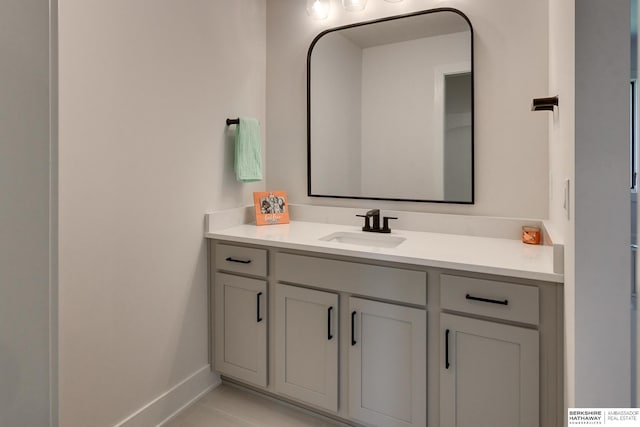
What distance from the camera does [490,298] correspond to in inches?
54.9

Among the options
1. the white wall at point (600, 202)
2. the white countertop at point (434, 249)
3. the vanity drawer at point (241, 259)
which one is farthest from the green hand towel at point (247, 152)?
the white wall at point (600, 202)

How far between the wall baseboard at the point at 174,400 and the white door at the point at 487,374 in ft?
4.06

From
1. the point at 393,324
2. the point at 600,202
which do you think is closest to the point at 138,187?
the point at 393,324

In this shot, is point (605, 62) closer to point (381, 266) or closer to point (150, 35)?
point (381, 266)

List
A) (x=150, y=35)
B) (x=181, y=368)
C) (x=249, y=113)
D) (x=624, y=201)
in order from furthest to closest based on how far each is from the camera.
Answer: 1. (x=249, y=113)
2. (x=181, y=368)
3. (x=150, y=35)
4. (x=624, y=201)

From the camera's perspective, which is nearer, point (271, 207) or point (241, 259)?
point (241, 259)

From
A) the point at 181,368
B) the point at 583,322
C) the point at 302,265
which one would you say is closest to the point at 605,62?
the point at 583,322

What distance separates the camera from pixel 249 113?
2400 mm

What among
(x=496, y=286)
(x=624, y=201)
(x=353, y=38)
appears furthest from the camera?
(x=353, y=38)

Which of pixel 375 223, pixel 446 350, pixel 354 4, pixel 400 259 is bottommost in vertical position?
pixel 446 350

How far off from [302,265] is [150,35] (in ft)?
4.11

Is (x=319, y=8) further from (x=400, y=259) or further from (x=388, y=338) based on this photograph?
(x=388, y=338)

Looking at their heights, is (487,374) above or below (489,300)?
below

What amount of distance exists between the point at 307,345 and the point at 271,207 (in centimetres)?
89
